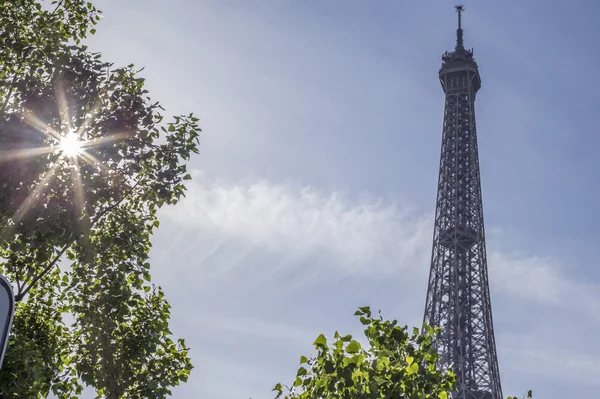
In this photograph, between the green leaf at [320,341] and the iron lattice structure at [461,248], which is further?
the iron lattice structure at [461,248]

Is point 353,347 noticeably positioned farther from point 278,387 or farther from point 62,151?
point 62,151

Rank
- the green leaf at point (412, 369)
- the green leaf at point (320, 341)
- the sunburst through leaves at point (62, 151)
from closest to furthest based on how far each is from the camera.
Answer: the green leaf at point (412, 369) → the green leaf at point (320, 341) → the sunburst through leaves at point (62, 151)

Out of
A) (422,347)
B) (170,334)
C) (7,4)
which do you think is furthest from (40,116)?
(422,347)

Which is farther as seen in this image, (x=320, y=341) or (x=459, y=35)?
(x=459, y=35)

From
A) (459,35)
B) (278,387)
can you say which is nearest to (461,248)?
(459,35)

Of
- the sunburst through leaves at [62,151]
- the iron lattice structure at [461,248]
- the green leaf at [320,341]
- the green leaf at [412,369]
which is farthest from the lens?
the iron lattice structure at [461,248]

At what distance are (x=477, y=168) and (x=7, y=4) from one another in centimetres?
7404

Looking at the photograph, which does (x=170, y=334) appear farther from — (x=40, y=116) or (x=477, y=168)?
(x=477, y=168)

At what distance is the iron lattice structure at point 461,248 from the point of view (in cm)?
7231

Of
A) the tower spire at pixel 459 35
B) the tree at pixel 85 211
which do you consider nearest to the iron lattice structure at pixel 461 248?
the tower spire at pixel 459 35

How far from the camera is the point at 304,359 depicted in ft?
40.2

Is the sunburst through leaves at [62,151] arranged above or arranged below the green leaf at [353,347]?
above

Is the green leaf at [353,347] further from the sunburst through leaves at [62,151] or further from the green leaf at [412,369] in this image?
the sunburst through leaves at [62,151]

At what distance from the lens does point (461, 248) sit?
77.6 meters
